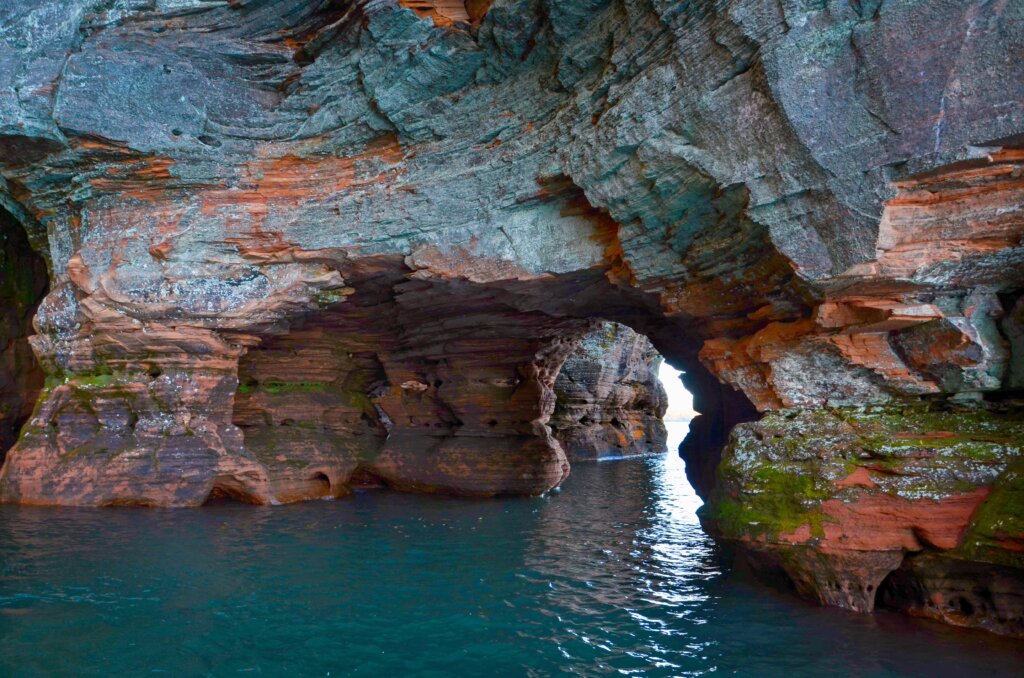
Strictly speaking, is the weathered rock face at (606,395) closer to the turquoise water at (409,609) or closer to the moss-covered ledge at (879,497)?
the turquoise water at (409,609)

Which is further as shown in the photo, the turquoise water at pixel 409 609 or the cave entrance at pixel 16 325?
the cave entrance at pixel 16 325

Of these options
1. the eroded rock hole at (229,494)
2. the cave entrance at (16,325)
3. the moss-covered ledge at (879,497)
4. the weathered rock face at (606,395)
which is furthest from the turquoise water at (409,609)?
the weathered rock face at (606,395)

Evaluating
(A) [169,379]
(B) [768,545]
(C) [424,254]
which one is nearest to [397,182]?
(C) [424,254]

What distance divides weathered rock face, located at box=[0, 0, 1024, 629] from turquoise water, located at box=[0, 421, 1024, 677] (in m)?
1.06

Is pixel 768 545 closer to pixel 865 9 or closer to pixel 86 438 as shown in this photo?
pixel 865 9

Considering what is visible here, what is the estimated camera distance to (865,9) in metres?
7.09

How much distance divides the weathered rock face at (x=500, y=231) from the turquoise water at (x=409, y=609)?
41.6 inches

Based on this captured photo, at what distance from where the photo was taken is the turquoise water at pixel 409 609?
6.06 m

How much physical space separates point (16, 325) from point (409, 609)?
16256 mm

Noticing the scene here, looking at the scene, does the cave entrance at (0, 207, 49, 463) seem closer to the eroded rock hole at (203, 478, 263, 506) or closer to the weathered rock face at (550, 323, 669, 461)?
the eroded rock hole at (203, 478, 263, 506)

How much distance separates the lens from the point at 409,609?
24.7 ft

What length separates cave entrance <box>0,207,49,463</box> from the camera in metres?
16.9

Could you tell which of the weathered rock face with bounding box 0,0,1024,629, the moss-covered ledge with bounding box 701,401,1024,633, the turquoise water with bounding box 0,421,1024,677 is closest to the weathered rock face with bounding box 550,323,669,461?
the weathered rock face with bounding box 0,0,1024,629

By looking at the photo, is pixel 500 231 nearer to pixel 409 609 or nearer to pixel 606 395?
pixel 409 609
